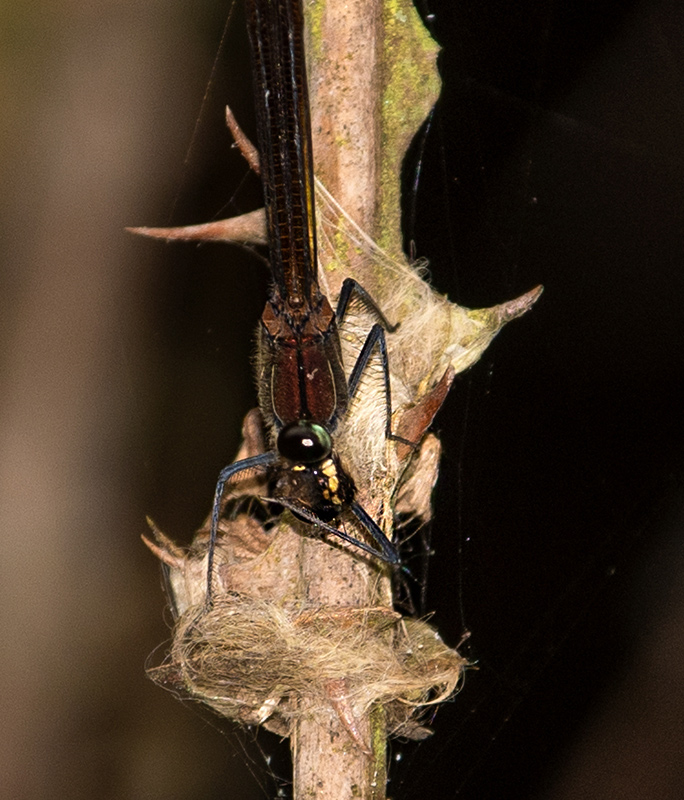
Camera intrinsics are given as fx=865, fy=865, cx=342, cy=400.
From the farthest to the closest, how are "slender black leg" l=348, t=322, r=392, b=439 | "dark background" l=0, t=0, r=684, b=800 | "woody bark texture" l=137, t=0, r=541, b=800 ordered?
"dark background" l=0, t=0, r=684, b=800, "slender black leg" l=348, t=322, r=392, b=439, "woody bark texture" l=137, t=0, r=541, b=800

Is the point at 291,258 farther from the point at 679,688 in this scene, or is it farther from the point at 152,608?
the point at 679,688

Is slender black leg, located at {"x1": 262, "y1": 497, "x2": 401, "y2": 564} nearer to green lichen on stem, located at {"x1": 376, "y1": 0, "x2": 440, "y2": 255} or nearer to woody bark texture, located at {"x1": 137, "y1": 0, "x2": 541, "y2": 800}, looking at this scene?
woody bark texture, located at {"x1": 137, "y1": 0, "x2": 541, "y2": 800}

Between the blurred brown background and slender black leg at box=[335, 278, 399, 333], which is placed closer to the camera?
slender black leg at box=[335, 278, 399, 333]

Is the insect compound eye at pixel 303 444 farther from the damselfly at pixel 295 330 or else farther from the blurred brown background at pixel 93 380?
the blurred brown background at pixel 93 380

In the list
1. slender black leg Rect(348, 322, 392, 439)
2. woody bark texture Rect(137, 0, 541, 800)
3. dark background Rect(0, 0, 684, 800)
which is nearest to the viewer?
woody bark texture Rect(137, 0, 541, 800)

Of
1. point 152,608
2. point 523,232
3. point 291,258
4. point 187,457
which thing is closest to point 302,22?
point 291,258

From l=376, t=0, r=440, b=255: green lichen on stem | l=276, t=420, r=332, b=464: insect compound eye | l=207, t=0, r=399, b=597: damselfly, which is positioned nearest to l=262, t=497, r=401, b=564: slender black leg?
l=207, t=0, r=399, b=597: damselfly
